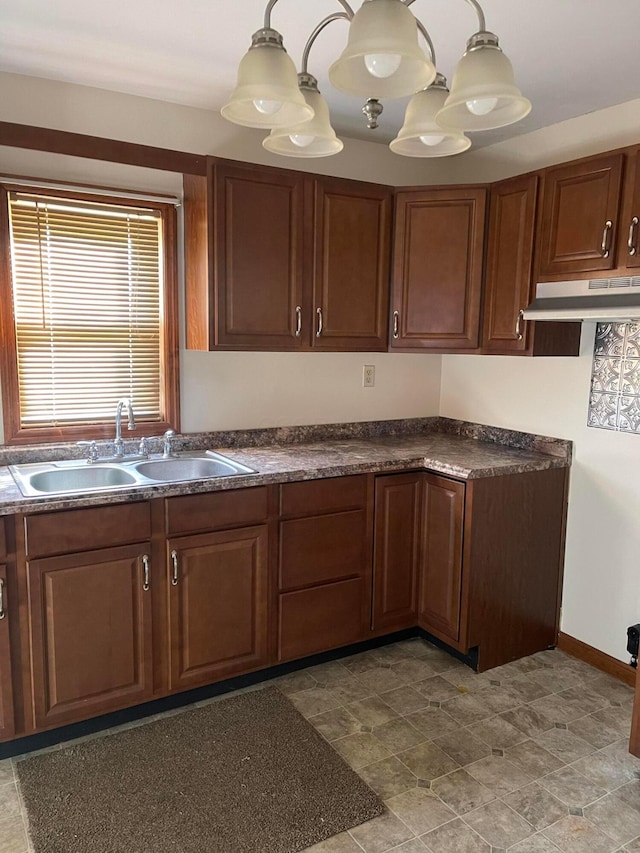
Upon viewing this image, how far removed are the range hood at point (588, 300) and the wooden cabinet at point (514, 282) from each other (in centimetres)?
8

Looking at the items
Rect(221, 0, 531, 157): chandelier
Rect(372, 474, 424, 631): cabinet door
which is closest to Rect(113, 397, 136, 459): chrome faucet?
Rect(372, 474, 424, 631): cabinet door

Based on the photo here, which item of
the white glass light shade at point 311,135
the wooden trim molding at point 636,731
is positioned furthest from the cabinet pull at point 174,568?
the wooden trim molding at point 636,731

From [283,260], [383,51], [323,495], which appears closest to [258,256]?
[283,260]

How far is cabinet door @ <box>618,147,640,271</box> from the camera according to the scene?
2283mm

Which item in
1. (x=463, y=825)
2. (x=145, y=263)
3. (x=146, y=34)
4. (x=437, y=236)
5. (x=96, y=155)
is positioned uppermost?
(x=146, y=34)

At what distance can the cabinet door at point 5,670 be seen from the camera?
204 centimetres

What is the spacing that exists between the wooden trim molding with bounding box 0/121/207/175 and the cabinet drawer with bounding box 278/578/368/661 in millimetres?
1848

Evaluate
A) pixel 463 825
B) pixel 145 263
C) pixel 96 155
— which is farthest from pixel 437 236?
pixel 463 825

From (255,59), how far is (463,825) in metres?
2.16

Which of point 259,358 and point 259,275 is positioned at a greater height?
point 259,275

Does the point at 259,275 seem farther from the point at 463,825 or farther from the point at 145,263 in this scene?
the point at 463,825

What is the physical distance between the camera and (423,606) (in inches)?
116

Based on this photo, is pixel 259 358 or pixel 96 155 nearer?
pixel 96 155

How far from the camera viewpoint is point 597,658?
2.83m
